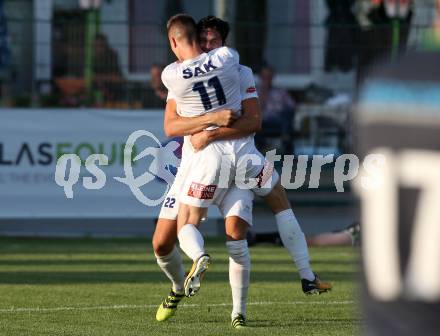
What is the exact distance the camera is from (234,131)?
7.62m

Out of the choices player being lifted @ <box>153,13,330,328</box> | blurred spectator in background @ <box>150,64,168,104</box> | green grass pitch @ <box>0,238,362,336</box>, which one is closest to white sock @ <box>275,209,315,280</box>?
player being lifted @ <box>153,13,330,328</box>

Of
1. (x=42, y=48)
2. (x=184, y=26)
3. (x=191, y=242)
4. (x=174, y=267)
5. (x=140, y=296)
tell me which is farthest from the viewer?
(x=42, y=48)

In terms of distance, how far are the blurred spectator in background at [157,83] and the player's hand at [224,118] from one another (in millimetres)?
8849

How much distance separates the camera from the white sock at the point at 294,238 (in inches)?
318

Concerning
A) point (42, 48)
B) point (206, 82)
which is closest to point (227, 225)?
point (206, 82)

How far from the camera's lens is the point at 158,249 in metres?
7.91

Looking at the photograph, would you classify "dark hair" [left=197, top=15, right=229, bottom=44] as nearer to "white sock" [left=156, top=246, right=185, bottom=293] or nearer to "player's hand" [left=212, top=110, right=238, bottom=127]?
"player's hand" [left=212, top=110, right=238, bottom=127]

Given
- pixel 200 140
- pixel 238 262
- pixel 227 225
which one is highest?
pixel 200 140

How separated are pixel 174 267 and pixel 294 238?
0.77m

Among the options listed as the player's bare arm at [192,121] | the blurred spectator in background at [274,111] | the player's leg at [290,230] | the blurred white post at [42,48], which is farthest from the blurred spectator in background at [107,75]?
the player's bare arm at [192,121]

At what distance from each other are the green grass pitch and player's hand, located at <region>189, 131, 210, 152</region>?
41.4 inches

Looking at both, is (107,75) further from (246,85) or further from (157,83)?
(246,85)

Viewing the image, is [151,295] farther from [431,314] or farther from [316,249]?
[431,314]

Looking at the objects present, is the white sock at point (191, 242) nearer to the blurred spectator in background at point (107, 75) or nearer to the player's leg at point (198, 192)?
the player's leg at point (198, 192)
